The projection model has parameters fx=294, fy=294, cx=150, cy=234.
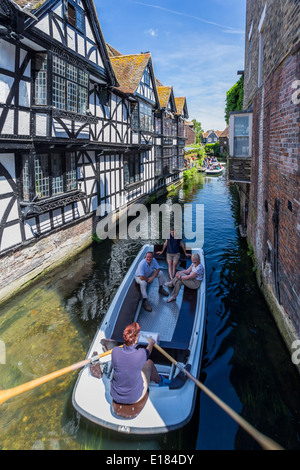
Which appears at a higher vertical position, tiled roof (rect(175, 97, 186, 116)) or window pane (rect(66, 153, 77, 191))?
tiled roof (rect(175, 97, 186, 116))

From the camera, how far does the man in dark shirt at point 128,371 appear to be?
4023 millimetres

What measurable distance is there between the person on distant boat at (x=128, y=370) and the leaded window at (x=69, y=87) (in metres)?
8.26

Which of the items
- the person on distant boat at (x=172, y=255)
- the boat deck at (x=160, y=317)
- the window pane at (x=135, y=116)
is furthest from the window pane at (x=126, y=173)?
the boat deck at (x=160, y=317)

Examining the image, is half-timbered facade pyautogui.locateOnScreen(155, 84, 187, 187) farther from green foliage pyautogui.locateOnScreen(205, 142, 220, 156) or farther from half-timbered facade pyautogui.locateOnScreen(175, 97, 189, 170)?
green foliage pyautogui.locateOnScreen(205, 142, 220, 156)

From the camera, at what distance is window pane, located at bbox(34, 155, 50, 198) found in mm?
9574

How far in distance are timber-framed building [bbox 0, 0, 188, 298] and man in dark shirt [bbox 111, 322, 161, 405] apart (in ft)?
18.6

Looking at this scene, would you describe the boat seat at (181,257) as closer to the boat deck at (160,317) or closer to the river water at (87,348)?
the river water at (87,348)

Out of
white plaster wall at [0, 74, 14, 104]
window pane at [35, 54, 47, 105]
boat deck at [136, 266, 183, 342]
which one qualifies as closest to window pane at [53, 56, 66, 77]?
window pane at [35, 54, 47, 105]

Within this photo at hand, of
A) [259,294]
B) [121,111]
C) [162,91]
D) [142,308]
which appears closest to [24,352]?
[142,308]

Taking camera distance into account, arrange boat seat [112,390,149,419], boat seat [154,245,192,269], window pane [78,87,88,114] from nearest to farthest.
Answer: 1. boat seat [112,390,149,419]
2. boat seat [154,245,192,269]
3. window pane [78,87,88,114]

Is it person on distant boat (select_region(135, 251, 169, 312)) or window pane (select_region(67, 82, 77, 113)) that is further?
window pane (select_region(67, 82, 77, 113))

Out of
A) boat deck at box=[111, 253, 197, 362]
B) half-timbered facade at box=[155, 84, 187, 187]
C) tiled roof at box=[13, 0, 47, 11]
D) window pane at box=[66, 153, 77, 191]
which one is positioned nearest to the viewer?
boat deck at box=[111, 253, 197, 362]

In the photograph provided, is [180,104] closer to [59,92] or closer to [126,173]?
[126,173]
